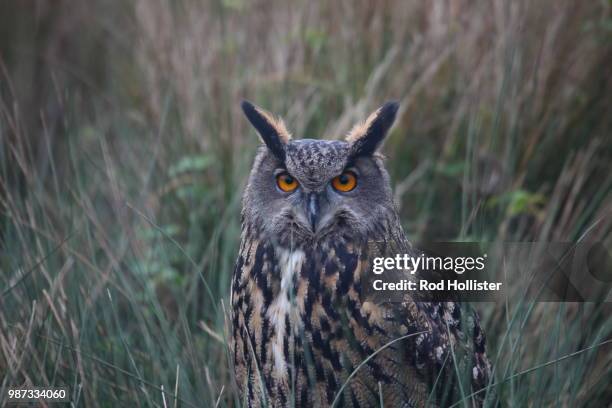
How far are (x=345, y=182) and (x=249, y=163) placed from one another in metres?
1.15

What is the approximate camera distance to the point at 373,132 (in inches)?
75.2

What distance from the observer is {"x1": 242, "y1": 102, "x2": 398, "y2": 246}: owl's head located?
182cm

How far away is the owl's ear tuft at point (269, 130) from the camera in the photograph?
191 cm

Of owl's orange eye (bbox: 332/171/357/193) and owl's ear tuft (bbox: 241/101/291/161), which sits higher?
owl's ear tuft (bbox: 241/101/291/161)

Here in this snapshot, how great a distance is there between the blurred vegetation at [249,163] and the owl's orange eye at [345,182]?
1.26ft

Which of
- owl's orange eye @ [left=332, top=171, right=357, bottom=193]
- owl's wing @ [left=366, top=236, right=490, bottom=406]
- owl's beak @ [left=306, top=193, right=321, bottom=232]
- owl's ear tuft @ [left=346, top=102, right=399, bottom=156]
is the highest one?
owl's ear tuft @ [left=346, top=102, right=399, bottom=156]

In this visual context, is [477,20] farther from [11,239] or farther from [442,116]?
[11,239]

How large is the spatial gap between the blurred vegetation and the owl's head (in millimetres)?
293

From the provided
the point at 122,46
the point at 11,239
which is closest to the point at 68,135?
the point at 11,239

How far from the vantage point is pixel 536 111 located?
3.00 metres

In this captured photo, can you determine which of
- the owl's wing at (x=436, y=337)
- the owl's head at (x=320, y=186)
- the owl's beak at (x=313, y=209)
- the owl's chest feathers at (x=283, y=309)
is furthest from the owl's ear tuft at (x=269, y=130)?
the owl's wing at (x=436, y=337)

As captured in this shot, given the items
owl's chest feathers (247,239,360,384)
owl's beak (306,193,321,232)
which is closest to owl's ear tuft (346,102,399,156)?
owl's beak (306,193,321,232)

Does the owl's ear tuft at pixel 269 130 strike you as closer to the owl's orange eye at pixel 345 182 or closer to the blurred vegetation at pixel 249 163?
the owl's orange eye at pixel 345 182

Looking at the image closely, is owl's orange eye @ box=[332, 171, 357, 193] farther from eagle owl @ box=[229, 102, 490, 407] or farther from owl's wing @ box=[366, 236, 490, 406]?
owl's wing @ box=[366, 236, 490, 406]
